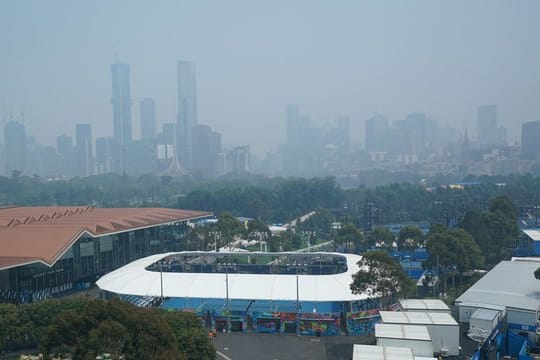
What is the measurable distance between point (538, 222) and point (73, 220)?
115 feet

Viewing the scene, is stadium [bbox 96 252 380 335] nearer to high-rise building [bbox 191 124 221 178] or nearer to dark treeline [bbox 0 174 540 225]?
dark treeline [bbox 0 174 540 225]

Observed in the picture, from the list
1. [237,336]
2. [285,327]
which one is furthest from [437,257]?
[237,336]

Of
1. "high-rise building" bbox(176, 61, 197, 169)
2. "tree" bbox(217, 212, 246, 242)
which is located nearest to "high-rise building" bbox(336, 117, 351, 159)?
"high-rise building" bbox(176, 61, 197, 169)

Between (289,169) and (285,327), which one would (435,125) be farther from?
(285,327)

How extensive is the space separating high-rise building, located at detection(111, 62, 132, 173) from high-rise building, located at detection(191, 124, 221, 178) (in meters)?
19.8

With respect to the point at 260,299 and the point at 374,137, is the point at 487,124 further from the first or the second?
the point at 260,299

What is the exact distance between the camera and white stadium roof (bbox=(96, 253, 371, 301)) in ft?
59.8

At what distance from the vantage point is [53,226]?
82.0 ft

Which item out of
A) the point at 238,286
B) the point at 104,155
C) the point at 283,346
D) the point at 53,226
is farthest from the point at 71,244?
the point at 104,155

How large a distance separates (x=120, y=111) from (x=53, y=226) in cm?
12793

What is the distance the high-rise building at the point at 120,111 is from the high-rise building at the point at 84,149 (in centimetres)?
660

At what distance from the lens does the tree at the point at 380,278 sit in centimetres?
1736

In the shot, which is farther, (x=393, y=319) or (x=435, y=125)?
(x=435, y=125)

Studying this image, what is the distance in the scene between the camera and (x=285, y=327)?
1762 centimetres
